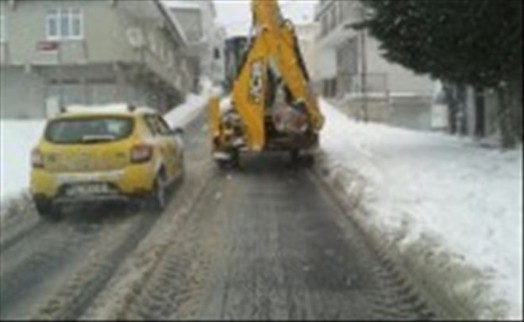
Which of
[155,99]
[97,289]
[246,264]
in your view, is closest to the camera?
[97,289]

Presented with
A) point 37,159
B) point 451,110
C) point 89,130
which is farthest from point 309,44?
point 37,159

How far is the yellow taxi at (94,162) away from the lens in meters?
17.8

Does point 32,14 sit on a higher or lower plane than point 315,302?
higher

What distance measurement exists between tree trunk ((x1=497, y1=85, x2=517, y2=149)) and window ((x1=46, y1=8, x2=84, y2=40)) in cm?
3168

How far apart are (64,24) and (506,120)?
3290 cm

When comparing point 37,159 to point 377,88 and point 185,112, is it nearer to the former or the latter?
point 377,88

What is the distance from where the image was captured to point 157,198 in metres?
18.4

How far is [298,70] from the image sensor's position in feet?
84.5

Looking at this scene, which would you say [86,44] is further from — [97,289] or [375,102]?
[97,289]

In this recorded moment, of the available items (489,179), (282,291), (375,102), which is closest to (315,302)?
(282,291)

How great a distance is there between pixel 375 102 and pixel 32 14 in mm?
15646

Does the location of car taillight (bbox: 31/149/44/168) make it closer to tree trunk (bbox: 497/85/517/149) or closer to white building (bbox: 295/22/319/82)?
tree trunk (bbox: 497/85/517/149)

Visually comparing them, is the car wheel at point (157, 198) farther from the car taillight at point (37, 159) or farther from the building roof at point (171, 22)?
the building roof at point (171, 22)

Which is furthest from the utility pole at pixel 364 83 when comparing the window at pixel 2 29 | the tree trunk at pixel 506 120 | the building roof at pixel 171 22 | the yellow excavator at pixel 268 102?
the tree trunk at pixel 506 120
